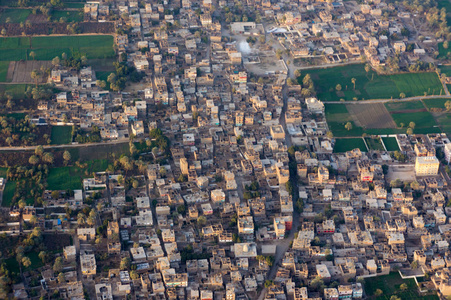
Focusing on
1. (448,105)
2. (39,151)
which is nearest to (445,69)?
(448,105)

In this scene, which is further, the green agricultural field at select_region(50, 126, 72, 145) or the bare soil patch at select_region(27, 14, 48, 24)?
the bare soil patch at select_region(27, 14, 48, 24)

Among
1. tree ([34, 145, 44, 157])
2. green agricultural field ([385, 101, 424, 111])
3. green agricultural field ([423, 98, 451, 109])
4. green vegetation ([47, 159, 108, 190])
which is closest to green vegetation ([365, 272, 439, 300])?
green agricultural field ([385, 101, 424, 111])

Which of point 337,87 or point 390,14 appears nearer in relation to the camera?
point 337,87

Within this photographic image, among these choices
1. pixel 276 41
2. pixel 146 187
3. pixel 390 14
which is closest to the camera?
pixel 146 187

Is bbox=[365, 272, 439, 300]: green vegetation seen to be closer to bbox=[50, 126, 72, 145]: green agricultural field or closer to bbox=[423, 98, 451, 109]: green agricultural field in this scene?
bbox=[423, 98, 451, 109]: green agricultural field

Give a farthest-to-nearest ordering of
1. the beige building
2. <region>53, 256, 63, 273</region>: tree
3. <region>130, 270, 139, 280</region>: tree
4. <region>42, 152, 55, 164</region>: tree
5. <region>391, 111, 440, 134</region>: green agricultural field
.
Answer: <region>391, 111, 440, 134</region>: green agricultural field
the beige building
<region>42, 152, 55, 164</region>: tree
<region>53, 256, 63, 273</region>: tree
<region>130, 270, 139, 280</region>: tree

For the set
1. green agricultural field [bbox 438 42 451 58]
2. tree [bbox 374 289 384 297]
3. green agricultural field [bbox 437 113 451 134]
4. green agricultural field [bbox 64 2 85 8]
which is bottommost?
tree [bbox 374 289 384 297]

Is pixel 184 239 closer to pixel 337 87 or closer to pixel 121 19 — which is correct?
pixel 337 87

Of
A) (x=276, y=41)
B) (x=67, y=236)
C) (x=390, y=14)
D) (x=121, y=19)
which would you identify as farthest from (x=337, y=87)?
(x=67, y=236)
